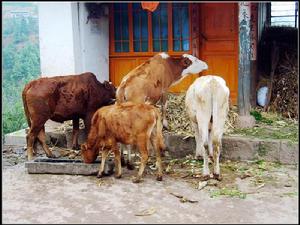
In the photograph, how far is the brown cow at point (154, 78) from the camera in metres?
7.38

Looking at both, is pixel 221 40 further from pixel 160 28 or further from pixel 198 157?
pixel 198 157

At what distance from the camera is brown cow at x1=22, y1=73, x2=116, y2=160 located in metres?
7.55

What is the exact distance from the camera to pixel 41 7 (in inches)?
344

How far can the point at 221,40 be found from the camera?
9.79 metres

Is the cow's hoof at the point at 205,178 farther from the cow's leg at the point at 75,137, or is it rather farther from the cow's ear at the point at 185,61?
the cow's leg at the point at 75,137

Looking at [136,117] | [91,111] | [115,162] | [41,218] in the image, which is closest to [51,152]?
[91,111]

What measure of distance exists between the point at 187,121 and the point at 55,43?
300cm

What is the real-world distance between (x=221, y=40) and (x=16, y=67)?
953 centimetres

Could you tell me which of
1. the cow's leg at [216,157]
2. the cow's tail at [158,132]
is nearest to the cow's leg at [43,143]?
the cow's tail at [158,132]

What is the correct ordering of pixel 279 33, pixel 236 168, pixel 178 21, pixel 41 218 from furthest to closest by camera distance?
pixel 279 33
pixel 178 21
pixel 236 168
pixel 41 218

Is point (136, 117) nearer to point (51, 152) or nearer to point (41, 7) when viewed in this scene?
point (51, 152)

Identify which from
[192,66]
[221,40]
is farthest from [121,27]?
[192,66]

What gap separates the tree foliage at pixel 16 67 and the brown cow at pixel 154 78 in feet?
21.1

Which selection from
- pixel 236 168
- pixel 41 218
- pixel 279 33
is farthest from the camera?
pixel 279 33
